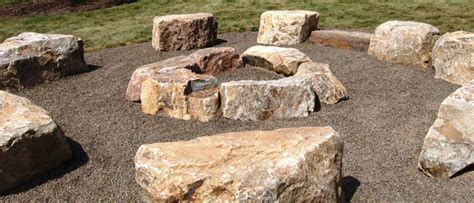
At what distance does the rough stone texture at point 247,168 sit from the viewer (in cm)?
370

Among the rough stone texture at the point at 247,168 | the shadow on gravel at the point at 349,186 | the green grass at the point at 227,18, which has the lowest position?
the shadow on gravel at the point at 349,186

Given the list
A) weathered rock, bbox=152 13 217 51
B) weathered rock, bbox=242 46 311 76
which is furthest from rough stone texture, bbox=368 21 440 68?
weathered rock, bbox=152 13 217 51

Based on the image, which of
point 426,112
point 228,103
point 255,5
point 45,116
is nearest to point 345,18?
point 255,5

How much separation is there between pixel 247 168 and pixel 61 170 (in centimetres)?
246

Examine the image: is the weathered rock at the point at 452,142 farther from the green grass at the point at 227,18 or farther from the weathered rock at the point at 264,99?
the green grass at the point at 227,18

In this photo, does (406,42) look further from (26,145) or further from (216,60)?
(26,145)

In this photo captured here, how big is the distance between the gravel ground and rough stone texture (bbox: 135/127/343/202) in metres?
0.78

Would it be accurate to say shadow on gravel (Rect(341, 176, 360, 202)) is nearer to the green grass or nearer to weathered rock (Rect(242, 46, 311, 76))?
weathered rock (Rect(242, 46, 311, 76))

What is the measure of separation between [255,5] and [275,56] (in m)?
6.92

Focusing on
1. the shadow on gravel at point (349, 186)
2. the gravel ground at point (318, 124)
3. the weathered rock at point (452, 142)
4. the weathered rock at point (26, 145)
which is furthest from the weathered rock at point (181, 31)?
the weathered rock at point (452, 142)

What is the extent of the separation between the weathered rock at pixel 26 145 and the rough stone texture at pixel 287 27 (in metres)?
6.02

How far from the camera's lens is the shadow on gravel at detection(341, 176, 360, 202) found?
15.1 ft

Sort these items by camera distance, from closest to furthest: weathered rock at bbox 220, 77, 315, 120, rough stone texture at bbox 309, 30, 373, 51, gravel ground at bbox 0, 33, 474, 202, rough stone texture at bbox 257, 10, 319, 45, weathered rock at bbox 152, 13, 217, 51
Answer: gravel ground at bbox 0, 33, 474, 202, weathered rock at bbox 220, 77, 315, 120, rough stone texture at bbox 309, 30, 373, 51, weathered rock at bbox 152, 13, 217, 51, rough stone texture at bbox 257, 10, 319, 45

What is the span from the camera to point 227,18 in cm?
1359
